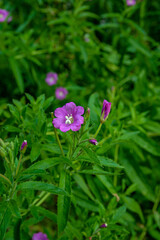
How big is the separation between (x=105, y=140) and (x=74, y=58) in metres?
1.83

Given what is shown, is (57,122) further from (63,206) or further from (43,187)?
(63,206)

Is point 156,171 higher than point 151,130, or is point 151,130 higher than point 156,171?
point 151,130

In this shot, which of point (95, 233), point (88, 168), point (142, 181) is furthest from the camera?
point (142, 181)

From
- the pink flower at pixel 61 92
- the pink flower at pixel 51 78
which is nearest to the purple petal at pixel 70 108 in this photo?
the pink flower at pixel 61 92

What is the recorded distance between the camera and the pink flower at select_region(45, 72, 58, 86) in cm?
373

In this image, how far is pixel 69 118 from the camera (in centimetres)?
160

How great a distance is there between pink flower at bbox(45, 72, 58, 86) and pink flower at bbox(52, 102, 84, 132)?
2113 mm

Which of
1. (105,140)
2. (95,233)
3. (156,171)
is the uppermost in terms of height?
(105,140)

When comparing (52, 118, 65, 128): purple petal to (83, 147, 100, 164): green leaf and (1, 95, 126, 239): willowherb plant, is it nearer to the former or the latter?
(1, 95, 126, 239): willowherb plant

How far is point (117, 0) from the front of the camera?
13.6ft

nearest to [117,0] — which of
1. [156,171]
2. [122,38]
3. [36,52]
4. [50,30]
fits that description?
[122,38]

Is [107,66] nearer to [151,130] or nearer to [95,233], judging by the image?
[151,130]

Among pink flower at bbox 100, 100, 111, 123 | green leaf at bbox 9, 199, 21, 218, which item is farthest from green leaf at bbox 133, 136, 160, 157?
green leaf at bbox 9, 199, 21, 218

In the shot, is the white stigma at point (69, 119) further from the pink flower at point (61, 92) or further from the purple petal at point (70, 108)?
the pink flower at point (61, 92)
